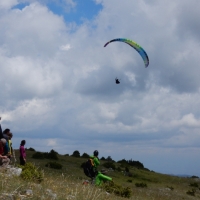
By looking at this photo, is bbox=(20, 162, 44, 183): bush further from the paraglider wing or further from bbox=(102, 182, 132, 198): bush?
the paraglider wing

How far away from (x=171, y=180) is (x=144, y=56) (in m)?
22.6

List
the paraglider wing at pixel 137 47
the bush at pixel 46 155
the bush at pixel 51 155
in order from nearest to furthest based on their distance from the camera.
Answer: the paraglider wing at pixel 137 47, the bush at pixel 46 155, the bush at pixel 51 155

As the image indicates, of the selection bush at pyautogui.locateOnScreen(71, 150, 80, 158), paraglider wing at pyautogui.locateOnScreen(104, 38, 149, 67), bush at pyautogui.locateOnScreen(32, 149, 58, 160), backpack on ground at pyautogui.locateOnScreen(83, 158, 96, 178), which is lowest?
backpack on ground at pyautogui.locateOnScreen(83, 158, 96, 178)

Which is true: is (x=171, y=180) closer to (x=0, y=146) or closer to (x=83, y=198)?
(x=0, y=146)

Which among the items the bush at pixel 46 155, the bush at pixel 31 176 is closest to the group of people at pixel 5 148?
the bush at pixel 31 176

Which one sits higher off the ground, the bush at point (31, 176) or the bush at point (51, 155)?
the bush at point (51, 155)

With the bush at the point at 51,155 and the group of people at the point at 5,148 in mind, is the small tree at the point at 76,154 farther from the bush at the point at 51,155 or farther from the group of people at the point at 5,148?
the group of people at the point at 5,148

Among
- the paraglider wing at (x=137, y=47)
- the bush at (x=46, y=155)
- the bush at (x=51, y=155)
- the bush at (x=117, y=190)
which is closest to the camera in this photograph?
the bush at (x=117, y=190)

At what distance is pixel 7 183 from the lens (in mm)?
10570

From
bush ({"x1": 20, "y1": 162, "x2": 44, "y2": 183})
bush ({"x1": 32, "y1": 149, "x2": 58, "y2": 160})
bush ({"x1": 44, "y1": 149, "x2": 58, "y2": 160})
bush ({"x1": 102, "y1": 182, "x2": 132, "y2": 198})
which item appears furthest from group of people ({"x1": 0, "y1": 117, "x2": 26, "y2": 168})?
bush ({"x1": 44, "y1": 149, "x2": 58, "y2": 160})

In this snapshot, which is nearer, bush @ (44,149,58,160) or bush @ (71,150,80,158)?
bush @ (44,149,58,160)

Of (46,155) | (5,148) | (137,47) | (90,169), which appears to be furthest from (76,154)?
(5,148)

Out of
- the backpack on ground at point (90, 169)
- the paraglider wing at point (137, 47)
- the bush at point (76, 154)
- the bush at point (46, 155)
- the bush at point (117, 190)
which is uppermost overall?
the paraglider wing at point (137, 47)

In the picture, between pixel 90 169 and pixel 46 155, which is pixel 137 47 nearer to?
pixel 90 169
